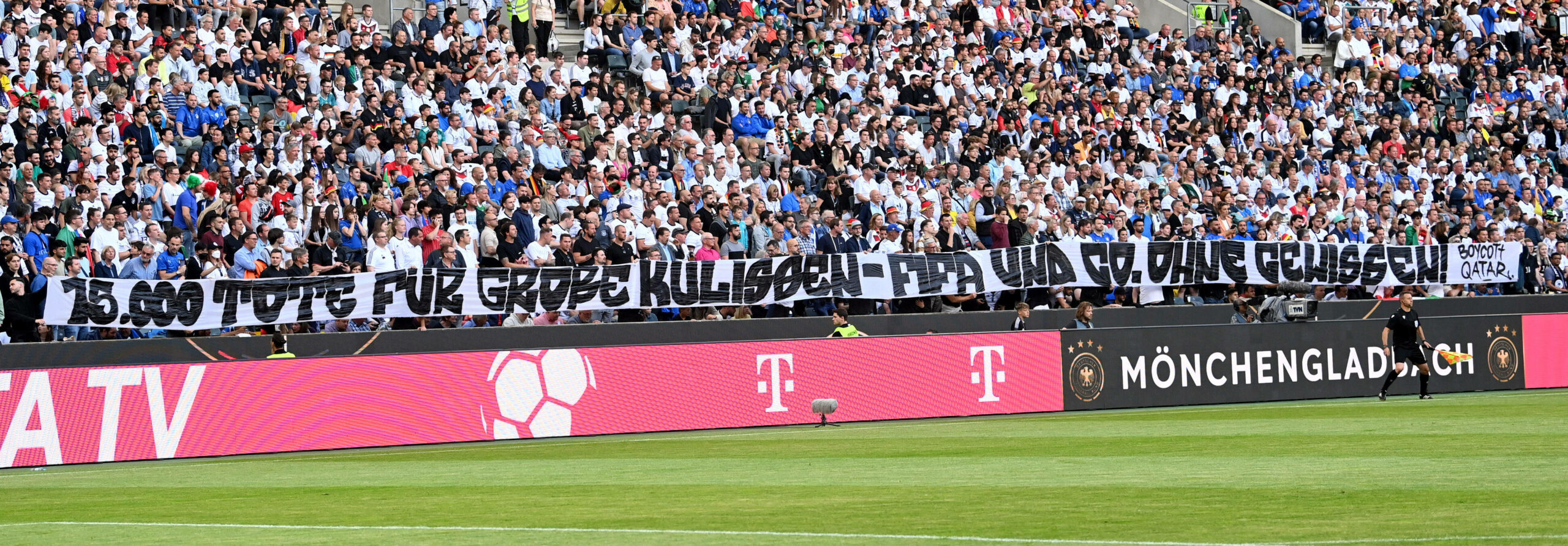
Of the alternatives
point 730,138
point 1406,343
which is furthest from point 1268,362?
point 730,138

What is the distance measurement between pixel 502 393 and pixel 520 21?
34.2 feet

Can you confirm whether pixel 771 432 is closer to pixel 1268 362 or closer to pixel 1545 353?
pixel 1268 362

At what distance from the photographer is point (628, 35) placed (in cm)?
3019

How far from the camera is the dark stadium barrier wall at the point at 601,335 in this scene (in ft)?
70.4

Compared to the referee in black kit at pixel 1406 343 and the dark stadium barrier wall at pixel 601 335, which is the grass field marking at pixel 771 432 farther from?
the dark stadium barrier wall at pixel 601 335

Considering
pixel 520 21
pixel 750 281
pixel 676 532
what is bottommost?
pixel 676 532

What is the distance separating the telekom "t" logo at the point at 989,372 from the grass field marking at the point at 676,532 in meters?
13.0

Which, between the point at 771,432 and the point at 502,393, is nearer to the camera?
the point at 771,432

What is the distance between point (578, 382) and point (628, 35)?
33.8ft

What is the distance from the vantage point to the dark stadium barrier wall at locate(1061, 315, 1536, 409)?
2405 centimetres

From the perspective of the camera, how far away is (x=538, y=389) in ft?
68.8

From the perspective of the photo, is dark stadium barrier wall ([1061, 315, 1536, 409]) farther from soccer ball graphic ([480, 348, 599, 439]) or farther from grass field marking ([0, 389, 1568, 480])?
soccer ball graphic ([480, 348, 599, 439])

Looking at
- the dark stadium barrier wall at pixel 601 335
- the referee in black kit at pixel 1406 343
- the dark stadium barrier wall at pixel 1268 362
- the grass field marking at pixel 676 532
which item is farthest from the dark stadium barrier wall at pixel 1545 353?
the grass field marking at pixel 676 532

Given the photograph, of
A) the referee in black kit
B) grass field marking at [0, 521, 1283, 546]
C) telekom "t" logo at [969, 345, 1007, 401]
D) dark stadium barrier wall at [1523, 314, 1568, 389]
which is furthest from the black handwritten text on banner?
grass field marking at [0, 521, 1283, 546]
